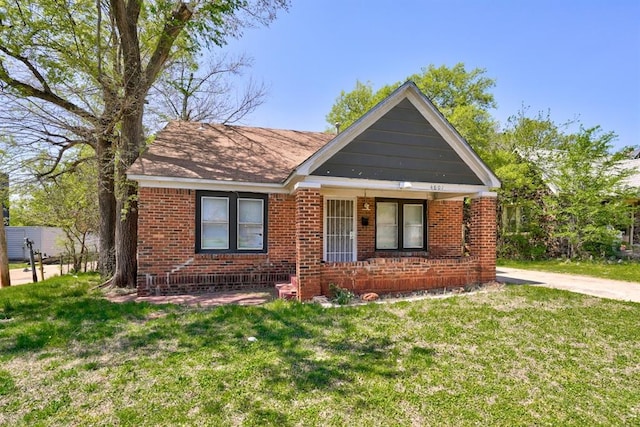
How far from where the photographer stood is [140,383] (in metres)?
3.82

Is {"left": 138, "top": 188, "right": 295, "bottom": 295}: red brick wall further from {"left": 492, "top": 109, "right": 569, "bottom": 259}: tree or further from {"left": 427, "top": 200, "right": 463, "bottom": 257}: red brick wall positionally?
{"left": 492, "top": 109, "right": 569, "bottom": 259}: tree

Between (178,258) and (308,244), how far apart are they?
11.6ft

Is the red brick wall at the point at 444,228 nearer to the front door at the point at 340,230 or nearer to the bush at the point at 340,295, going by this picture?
the front door at the point at 340,230

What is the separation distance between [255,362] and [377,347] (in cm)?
168

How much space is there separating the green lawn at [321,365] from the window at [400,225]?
4.26 meters

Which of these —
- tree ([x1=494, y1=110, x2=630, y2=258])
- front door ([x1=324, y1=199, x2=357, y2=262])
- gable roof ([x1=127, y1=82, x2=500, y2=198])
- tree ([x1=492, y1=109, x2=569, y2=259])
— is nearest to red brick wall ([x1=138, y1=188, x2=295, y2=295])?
gable roof ([x1=127, y1=82, x2=500, y2=198])

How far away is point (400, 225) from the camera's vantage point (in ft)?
36.1

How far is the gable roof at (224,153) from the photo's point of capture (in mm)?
8789

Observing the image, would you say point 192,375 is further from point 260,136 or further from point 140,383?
point 260,136

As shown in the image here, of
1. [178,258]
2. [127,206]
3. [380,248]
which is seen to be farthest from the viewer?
[380,248]

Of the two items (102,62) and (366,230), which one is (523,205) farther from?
(102,62)

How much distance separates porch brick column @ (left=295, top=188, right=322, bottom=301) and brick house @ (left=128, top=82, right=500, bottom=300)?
2 cm

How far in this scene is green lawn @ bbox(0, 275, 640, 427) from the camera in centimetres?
329

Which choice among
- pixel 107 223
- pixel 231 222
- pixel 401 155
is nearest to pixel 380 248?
pixel 401 155
